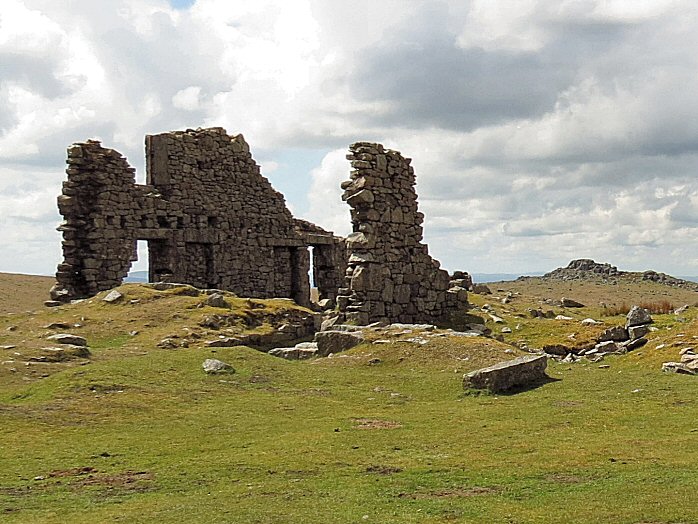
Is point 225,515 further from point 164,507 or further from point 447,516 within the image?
point 447,516

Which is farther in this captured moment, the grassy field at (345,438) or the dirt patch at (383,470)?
the dirt patch at (383,470)

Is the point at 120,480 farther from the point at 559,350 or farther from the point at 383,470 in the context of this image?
the point at 559,350

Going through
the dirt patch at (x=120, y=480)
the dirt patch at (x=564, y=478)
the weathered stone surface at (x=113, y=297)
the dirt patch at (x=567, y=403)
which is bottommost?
the dirt patch at (x=120, y=480)

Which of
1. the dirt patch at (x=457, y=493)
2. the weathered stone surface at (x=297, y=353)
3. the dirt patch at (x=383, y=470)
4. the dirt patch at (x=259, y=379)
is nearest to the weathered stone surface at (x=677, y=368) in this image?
the dirt patch at (x=259, y=379)

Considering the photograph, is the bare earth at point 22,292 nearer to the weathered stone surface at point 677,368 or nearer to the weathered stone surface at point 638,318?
the weathered stone surface at point 638,318

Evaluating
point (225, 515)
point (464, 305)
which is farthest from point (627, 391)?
point (464, 305)

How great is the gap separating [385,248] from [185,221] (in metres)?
9.99

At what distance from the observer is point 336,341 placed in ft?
67.2

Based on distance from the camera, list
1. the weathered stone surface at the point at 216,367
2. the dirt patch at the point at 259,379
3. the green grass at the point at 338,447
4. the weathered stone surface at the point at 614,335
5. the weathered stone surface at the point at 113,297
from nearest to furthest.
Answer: the green grass at the point at 338,447, the dirt patch at the point at 259,379, the weathered stone surface at the point at 216,367, the weathered stone surface at the point at 614,335, the weathered stone surface at the point at 113,297

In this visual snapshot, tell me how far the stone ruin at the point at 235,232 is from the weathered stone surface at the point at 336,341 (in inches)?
218

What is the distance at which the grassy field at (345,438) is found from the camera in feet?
28.8

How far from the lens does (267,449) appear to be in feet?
38.0

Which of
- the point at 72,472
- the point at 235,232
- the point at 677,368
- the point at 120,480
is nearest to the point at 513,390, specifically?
the point at 677,368

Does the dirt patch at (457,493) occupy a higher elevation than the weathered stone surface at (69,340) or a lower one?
lower
